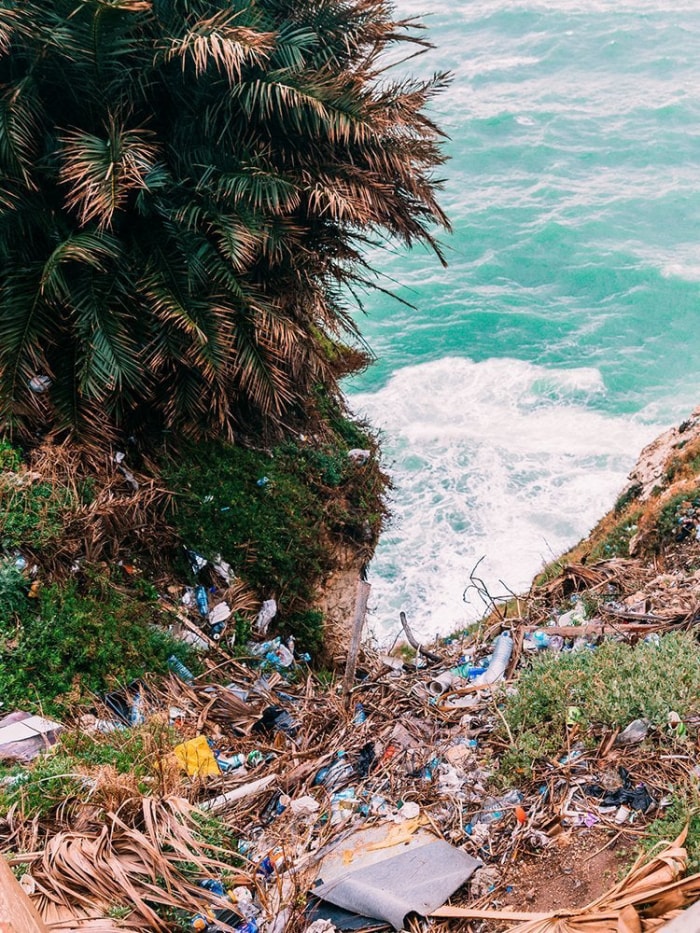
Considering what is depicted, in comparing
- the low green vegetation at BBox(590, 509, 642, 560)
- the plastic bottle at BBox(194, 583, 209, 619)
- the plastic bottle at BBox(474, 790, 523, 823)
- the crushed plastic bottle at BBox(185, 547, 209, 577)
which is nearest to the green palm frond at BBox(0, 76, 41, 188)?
the crushed plastic bottle at BBox(185, 547, 209, 577)

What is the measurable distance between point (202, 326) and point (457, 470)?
1161 centimetres

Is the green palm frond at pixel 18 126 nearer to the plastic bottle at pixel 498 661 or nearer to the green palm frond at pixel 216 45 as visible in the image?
the green palm frond at pixel 216 45

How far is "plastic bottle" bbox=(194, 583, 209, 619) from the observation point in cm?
760

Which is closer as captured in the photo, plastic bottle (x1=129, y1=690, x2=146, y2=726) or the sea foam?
plastic bottle (x1=129, y1=690, x2=146, y2=726)

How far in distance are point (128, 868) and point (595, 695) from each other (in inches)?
93.5

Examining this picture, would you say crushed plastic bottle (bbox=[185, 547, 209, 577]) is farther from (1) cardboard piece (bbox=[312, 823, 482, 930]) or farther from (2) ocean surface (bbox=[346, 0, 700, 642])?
(1) cardboard piece (bbox=[312, 823, 482, 930])

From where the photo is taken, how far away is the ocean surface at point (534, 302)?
661 inches

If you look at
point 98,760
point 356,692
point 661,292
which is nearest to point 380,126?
point 356,692

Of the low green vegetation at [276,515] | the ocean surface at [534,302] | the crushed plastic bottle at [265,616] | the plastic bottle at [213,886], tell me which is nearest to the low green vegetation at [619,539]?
the ocean surface at [534,302]

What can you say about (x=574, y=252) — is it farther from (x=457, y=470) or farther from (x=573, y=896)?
(x=573, y=896)

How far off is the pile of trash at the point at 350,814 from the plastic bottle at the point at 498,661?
15 mm

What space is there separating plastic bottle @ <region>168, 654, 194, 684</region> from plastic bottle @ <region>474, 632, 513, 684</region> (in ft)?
7.83

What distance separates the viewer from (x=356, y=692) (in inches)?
219

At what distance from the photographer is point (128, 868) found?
3.83 m
